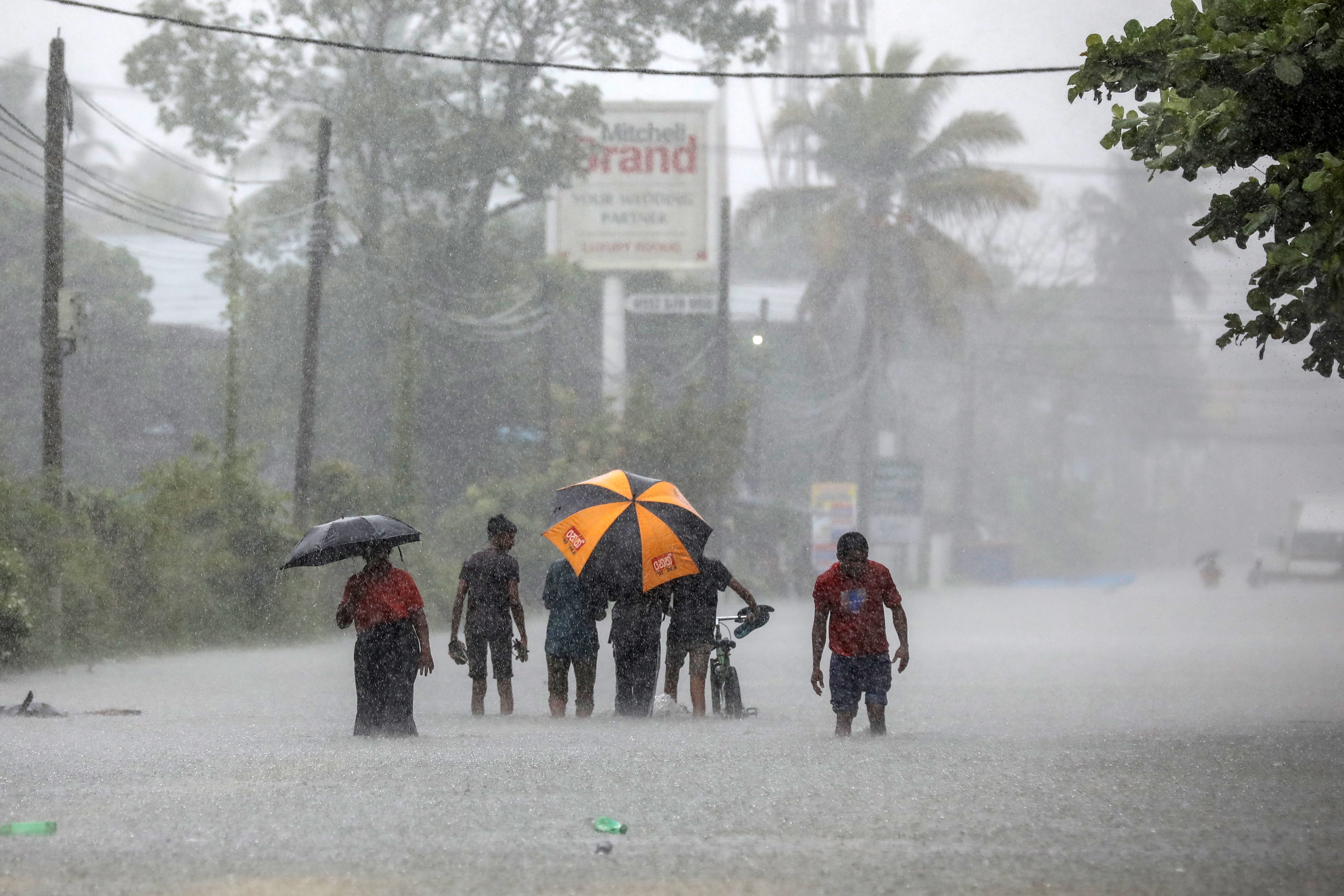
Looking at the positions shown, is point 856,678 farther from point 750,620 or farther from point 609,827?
point 609,827

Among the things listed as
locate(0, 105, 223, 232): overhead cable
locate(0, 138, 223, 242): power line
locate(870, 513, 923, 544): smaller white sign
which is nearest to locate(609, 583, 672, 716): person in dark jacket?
locate(0, 105, 223, 232): overhead cable

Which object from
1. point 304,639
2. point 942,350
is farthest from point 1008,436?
point 304,639

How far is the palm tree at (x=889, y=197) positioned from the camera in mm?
44125

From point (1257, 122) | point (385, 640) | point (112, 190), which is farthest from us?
point (112, 190)

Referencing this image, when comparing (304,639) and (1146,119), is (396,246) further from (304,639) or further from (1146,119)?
(1146,119)

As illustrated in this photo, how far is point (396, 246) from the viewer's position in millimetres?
38312

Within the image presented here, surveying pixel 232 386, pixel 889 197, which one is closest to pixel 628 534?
pixel 232 386

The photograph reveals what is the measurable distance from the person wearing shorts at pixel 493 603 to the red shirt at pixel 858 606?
258 cm

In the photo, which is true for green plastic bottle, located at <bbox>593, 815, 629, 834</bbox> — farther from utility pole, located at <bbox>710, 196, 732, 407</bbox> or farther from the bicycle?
utility pole, located at <bbox>710, 196, 732, 407</bbox>

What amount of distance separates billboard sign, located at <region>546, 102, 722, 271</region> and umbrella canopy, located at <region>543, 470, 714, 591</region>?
26882mm

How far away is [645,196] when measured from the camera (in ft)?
125

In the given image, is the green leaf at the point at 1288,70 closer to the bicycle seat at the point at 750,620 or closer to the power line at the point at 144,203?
the bicycle seat at the point at 750,620

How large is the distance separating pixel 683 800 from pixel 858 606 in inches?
100

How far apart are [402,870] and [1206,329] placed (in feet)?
189
